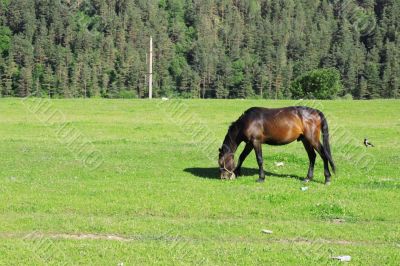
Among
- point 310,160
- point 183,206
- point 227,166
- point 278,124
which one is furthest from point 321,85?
point 183,206

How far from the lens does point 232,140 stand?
18562 mm

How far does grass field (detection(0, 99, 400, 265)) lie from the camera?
10406 millimetres

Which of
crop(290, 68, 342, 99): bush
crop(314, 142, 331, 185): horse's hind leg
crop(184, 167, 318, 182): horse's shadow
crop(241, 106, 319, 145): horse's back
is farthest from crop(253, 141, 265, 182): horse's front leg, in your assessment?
crop(290, 68, 342, 99): bush

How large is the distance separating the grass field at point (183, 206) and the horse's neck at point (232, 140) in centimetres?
123

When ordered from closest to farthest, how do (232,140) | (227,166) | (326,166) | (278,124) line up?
(326,166) < (278,124) < (227,166) < (232,140)

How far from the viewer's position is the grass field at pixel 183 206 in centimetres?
1041

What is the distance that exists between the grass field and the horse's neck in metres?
1.23

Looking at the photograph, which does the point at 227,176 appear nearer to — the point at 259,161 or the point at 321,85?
the point at 259,161

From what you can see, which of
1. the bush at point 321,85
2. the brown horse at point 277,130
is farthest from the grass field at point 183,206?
the bush at point 321,85

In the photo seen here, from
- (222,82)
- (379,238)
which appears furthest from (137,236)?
(222,82)

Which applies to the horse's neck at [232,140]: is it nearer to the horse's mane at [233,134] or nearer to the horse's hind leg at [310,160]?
the horse's mane at [233,134]

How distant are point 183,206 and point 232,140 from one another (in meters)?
4.71

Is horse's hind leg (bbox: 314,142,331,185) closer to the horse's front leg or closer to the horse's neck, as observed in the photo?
the horse's front leg

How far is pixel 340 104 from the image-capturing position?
53344 mm
